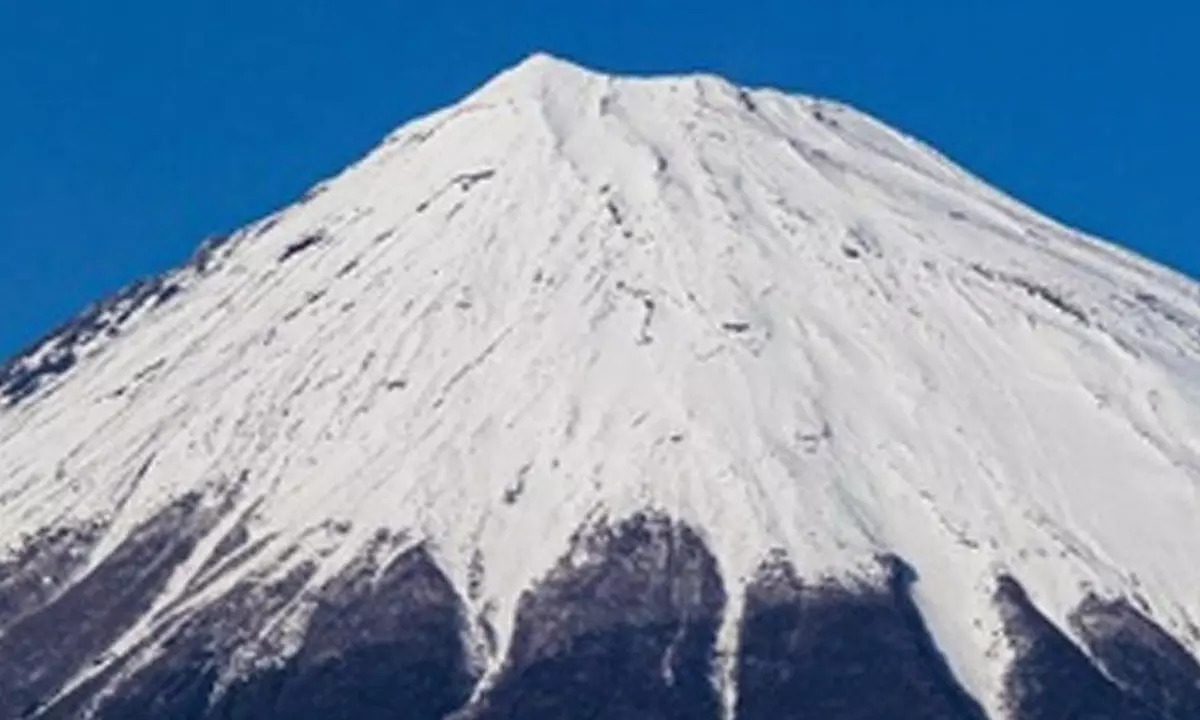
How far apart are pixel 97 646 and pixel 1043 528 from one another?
85.3ft

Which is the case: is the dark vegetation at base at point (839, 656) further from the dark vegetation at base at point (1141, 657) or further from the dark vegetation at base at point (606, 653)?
the dark vegetation at base at point (1141, 657)

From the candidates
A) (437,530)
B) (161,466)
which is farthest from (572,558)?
(161,466)

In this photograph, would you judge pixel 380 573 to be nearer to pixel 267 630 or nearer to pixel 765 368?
pixel 267 630

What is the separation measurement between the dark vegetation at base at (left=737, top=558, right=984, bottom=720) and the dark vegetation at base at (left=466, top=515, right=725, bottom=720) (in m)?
1.23

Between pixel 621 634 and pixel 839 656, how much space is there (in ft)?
19.0

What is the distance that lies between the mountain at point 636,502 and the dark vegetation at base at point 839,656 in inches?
5.1

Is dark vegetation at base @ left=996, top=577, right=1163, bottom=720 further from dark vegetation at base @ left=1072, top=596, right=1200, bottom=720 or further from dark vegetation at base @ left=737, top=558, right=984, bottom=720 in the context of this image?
dark vegetation at base @ left=737, top=558, right=984, bottom=720

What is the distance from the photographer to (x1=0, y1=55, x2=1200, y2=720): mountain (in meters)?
177

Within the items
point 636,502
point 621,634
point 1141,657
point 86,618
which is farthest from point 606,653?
point 86,618

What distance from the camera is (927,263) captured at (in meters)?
199

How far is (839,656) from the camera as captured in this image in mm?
177500

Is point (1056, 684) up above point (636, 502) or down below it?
below

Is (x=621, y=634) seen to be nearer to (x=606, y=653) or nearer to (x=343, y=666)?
(x=606, y=653)

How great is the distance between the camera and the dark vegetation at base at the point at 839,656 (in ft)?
573
